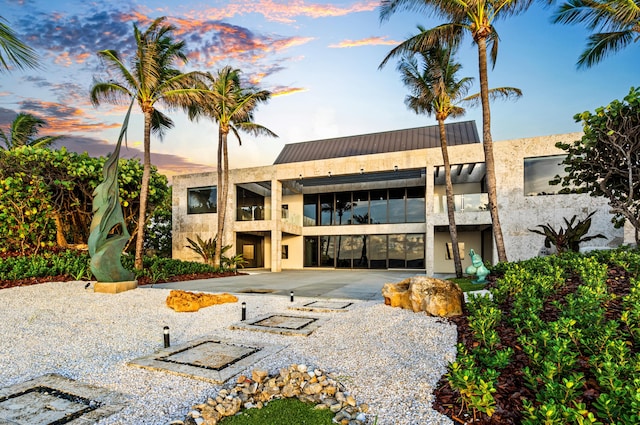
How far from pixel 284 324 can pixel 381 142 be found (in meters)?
20.0

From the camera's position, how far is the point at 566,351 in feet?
9.87

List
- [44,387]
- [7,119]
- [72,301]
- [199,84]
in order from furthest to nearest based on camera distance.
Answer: [7,119] → [199,84] → [72,301] → [44,387]

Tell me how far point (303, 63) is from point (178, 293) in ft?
25.8

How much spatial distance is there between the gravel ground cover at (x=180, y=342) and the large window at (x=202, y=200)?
46.6 feet

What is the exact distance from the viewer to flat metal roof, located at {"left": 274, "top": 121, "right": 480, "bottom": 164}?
881 inches

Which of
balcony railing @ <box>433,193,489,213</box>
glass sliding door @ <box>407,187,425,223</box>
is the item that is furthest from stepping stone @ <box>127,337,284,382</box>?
glass sliding door @ <box>407,187,425,223</box>

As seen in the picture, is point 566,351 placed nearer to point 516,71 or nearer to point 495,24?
point 495,24

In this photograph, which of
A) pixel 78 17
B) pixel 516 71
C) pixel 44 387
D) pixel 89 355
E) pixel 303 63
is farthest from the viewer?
pixel 516 71

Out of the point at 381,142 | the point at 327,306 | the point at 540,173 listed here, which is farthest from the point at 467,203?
the point at 327,306

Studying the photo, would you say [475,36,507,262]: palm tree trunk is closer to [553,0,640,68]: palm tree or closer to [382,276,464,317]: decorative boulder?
[553,0,640,68]: palm tree

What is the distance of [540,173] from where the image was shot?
49.8 feet

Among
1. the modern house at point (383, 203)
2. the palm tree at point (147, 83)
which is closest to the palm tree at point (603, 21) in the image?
the modern house at point (383, 203)

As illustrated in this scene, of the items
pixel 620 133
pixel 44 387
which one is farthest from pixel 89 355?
pixel 620 133

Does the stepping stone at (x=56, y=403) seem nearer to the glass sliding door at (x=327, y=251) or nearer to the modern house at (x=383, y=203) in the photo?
the modern house at (x=383, y=203)
